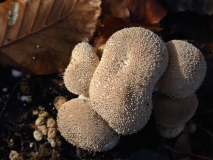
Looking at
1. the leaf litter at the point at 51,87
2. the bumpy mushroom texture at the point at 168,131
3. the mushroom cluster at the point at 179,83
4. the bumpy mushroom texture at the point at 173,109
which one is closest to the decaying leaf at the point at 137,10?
the leaf litter at the point at 51,87

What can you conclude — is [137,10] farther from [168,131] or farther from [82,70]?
[168,131]

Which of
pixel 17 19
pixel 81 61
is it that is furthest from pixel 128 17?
pixel 17 19

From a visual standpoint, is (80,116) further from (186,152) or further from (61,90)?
(186,152)

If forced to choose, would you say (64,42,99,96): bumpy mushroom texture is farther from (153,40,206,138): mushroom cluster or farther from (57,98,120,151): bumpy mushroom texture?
(153,40,206,138): mushroom cluster

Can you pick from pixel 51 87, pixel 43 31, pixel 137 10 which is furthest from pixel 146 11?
pixel 51 87

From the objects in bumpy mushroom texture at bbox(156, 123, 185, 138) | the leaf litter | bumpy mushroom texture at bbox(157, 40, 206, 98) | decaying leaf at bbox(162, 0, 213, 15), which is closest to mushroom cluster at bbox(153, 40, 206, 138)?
bumpy mushroom texture at bbox(157, 40, 206, 98)
